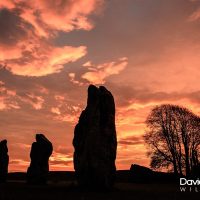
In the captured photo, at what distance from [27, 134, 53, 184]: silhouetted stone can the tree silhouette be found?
17.9 metres

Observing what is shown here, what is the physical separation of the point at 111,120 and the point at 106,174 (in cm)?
467

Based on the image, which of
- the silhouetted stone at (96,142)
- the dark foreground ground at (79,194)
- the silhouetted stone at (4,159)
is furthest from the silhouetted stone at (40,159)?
the silhouetted stone at (96,142)

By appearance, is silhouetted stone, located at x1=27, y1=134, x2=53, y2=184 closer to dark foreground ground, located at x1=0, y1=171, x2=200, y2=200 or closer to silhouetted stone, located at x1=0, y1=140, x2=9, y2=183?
silhouetted stone, located at x1=0, y1=140, x2=9, y2=183

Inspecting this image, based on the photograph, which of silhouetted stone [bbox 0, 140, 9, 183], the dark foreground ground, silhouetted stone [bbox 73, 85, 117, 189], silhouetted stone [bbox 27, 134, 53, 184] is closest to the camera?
the dark foreground ground

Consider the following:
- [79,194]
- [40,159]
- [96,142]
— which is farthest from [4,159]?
[79,194]

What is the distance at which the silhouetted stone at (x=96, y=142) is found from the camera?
28766mm

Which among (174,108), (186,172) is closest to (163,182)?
(186,172)

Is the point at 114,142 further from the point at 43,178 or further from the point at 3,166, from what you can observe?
the point at 3,166

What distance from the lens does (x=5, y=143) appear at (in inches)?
1818

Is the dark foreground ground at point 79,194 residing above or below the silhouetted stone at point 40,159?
below

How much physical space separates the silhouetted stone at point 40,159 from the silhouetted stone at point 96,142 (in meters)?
11.2

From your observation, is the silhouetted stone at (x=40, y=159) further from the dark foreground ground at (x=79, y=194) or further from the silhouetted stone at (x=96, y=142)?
the silhouetted stone at (x=96, y=142)

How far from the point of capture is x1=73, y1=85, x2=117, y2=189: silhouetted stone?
28766 mm

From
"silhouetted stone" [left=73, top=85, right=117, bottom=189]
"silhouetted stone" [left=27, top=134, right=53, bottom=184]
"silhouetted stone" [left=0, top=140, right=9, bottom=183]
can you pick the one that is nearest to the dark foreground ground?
"silhouetted stone" [left=73, top=85, right=117, bottom=189]
